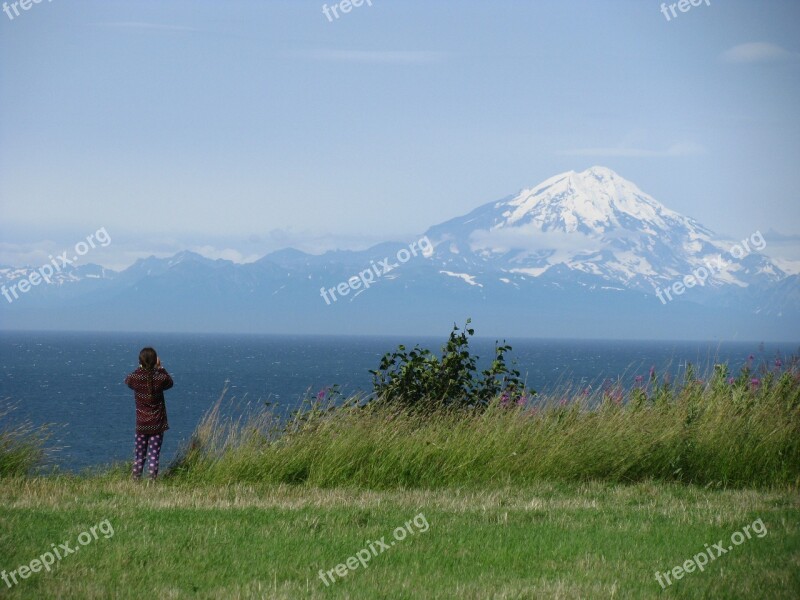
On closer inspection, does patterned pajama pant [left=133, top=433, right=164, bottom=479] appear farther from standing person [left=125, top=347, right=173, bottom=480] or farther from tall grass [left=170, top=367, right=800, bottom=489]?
tall grass [left=170, top=367, right=800, bottom=489]

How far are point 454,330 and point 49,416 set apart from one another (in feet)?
130

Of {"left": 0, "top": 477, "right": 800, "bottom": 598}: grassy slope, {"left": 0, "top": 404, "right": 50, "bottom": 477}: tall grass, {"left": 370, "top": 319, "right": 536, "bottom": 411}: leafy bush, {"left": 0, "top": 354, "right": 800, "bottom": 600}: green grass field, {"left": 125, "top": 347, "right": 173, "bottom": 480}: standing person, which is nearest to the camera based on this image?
{"left": 0, "top": 477, "right": 800, "bottom": 598}: grassy slope

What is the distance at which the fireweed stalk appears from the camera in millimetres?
7172

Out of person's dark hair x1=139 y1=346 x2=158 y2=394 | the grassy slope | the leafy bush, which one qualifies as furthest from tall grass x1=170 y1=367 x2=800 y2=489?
the leafy bush

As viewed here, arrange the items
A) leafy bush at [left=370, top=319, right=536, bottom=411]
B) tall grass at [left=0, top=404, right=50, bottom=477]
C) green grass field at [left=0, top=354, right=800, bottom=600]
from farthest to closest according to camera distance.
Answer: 1. leafy bush at [left=370, top=319, right=536, bottom=411]
2. tall grass at [left=0, top=404, right=50, bottom=477]
3. green grass field at [left=0, top=354, right=800, bottom=600]

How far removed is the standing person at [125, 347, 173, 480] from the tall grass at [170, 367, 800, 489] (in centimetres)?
45

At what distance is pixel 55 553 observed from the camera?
304 inches

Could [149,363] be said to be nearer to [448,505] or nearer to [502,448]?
[448,505]

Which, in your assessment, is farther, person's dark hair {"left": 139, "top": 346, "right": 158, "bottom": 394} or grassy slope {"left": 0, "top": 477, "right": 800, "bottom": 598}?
person's dark hair {"left": 139, "top": 346, "right": 158, "bottom": 394}

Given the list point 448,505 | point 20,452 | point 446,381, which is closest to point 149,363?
point 20,452

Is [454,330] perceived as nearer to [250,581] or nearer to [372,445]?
[372,445]

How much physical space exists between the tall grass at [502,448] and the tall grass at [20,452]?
6.24ft

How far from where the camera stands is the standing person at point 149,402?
11859 millimetres

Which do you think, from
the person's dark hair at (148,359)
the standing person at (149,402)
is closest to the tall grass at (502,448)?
the standing person at (149,402)
